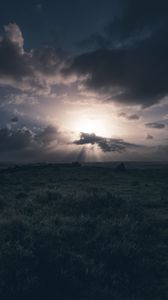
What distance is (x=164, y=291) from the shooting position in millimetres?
8242

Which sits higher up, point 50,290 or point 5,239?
point 5,239

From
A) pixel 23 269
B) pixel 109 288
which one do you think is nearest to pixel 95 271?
pixel 109 288

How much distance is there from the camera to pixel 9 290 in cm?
761

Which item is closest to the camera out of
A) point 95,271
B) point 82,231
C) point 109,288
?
point 109,288

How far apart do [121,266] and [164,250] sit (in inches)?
100

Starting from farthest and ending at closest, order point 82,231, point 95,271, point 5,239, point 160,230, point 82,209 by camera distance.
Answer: point 82,209 → point 160,230 → point 82,231 → point 5,239 → point 95,271

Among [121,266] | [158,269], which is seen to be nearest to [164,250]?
[158,269]

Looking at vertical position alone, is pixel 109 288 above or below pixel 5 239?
below

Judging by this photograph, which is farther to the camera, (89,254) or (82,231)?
(82,231)

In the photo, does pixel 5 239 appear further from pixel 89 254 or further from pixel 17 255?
pixel 89 254

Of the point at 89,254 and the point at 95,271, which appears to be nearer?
the point at 95,271

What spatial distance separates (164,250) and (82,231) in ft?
10.4

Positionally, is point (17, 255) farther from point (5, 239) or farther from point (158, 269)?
point (158, 269)

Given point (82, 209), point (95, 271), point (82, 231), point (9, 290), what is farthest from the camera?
point (82, 209)
